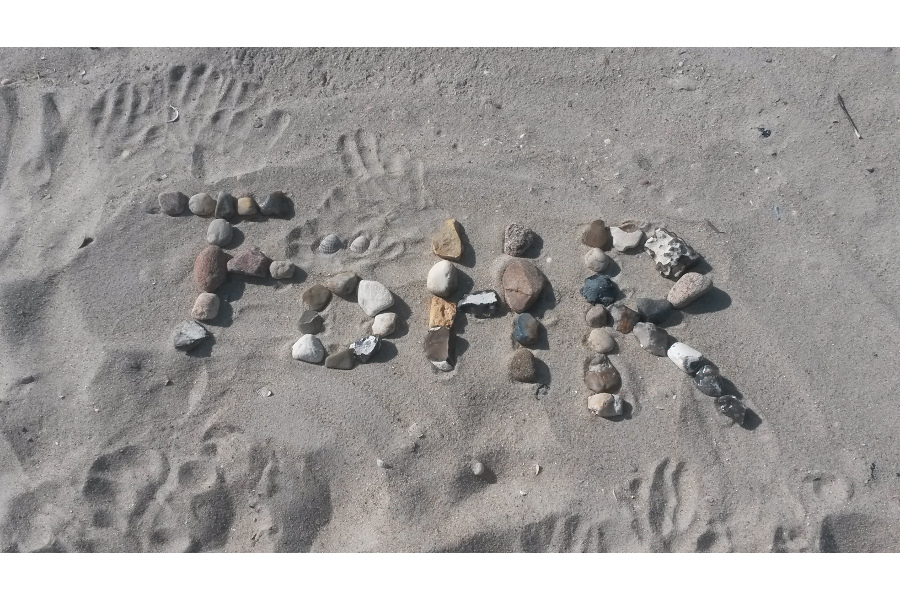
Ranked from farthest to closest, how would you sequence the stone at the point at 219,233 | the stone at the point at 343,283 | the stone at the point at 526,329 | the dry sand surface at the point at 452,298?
1. the stone at the point at 219,233
2. the stone at the point at 343,283
3. the stone at the point at 526,329
4. the dry sand surface at the point at 452,298

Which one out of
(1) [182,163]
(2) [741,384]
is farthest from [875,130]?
(1) [182,163]

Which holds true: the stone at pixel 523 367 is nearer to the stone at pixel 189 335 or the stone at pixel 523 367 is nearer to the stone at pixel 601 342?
the stone at pixel 601 342

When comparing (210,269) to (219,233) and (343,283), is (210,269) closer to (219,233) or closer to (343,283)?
(219,233)

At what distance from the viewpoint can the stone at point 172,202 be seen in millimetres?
2680

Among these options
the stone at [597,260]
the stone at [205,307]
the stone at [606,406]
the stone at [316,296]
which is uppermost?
the stone at [597,260]

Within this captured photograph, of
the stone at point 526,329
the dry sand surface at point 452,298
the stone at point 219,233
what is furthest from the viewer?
the stone at point 219,233

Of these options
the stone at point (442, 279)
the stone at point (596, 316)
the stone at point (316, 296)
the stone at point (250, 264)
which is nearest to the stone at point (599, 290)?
the stone at point (596, 316)

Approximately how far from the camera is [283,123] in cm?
279

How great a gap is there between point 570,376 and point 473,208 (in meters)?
0.86

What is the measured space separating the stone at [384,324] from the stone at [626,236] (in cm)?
101

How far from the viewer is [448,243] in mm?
2568

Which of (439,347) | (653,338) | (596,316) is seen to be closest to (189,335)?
(439,347)

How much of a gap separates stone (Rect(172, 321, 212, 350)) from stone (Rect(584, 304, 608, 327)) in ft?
5.34

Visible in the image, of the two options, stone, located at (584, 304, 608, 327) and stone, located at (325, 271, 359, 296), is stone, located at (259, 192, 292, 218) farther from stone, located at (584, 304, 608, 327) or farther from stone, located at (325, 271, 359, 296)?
stone, located at (584, 304, 608, 327)
